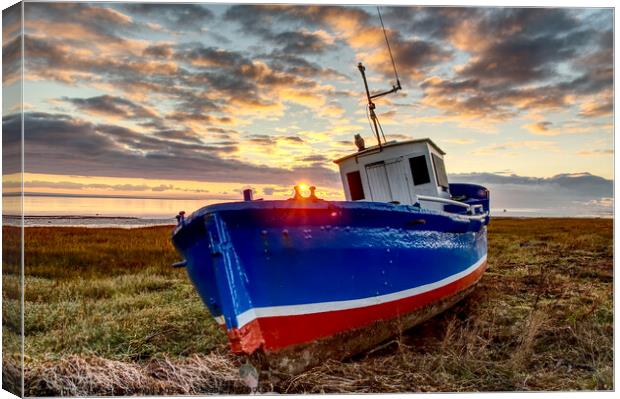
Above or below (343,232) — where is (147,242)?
above

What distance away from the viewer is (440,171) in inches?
352

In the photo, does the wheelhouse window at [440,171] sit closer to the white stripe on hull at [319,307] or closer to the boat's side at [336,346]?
the boat's side at [336,346]

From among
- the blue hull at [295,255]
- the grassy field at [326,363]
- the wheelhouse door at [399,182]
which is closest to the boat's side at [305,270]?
the blue hull at [295,255]

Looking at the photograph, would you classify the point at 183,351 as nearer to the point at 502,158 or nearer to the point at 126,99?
the point at 126,99

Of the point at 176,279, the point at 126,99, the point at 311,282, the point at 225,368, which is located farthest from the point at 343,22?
the point at 176,279

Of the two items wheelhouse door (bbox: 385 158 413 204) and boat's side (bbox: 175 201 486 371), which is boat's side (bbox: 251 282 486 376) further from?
wheelhouse door (bbox: 385 158 413 204)

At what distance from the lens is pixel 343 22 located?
6746mm

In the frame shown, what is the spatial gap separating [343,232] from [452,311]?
153 inches

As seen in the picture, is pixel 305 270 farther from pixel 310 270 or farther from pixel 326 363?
pixel 326 363

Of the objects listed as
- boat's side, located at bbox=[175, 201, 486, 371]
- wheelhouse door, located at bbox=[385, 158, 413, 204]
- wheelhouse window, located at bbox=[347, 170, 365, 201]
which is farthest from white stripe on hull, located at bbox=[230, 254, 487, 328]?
wheelhouse window, located at bbox=[347, 170, 365, 201]

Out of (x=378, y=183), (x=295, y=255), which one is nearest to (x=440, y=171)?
(x=378, y=183)

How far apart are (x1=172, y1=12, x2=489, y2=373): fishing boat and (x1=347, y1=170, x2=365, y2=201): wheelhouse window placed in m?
2.05

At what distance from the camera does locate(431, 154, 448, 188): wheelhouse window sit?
337 inches

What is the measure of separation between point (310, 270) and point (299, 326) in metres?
0.52
